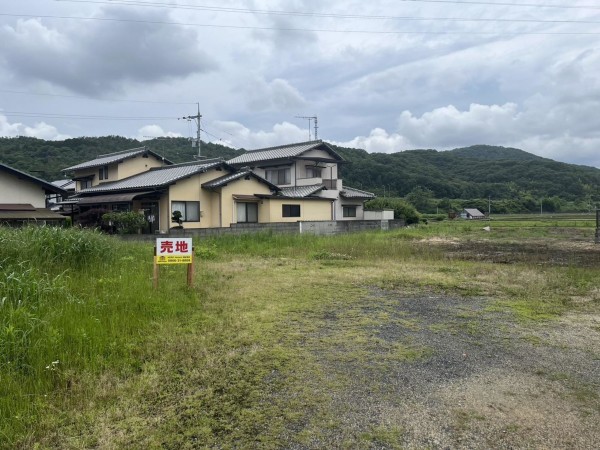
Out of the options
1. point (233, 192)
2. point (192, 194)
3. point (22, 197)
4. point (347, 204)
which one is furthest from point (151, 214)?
point (347, 204)

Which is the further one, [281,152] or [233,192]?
[281,152]

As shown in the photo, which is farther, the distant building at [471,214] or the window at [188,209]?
the distant building at [471,214]

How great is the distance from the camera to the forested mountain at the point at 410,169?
40.0 m

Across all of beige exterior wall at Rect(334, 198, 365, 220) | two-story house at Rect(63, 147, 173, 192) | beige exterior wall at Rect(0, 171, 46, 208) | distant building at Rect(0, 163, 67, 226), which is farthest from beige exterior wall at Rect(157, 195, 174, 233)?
beige exterior wall at Rect(334, 198, 365, 220)

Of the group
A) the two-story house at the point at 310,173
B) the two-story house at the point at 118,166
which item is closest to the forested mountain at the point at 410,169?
the two-story house at the point at 118,166

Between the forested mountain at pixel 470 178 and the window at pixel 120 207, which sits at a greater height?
the forested mountain at pixel 470 178

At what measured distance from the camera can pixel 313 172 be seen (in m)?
29.8

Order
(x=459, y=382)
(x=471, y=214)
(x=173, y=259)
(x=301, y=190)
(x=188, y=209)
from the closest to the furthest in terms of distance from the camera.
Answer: (x=459, y=382), (x=173, y=259), (x=188, y=209), (x=301, y=190), (x=471, y=214)

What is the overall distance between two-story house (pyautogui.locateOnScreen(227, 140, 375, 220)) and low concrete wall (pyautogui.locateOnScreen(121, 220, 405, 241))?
119 inches

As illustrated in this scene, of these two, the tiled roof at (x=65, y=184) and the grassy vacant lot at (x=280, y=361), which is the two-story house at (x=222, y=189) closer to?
the tiled roof at (x=65, y=184)

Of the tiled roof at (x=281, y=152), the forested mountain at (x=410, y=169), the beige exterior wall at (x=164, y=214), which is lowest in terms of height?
the beige exterior wall at (x=164, y=214)

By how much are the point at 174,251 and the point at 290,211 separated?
17701mm

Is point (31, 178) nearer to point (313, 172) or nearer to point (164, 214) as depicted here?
point (164, 214)

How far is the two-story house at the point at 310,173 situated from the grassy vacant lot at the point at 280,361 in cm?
2007
